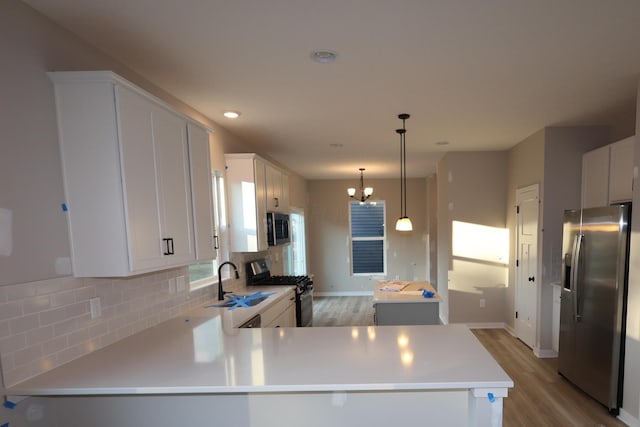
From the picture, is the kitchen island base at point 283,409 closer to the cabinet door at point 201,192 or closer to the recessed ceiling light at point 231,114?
the cabinet door at point 201,192

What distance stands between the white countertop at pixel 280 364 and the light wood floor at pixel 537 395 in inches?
59.7

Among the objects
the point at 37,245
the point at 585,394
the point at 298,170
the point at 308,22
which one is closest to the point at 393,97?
the point at 308,22

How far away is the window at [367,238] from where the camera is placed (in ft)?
24.3

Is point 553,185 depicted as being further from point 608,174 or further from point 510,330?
point 510,330

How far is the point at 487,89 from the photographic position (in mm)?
2373

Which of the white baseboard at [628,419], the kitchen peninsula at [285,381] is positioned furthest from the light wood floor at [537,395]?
the kitchen peninsula at [285,381]

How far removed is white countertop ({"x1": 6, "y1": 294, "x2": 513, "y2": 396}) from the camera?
130 cm

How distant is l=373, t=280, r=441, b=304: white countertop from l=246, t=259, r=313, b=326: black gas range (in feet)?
3.24

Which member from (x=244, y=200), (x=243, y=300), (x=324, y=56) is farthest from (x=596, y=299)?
(x=244, y=200)

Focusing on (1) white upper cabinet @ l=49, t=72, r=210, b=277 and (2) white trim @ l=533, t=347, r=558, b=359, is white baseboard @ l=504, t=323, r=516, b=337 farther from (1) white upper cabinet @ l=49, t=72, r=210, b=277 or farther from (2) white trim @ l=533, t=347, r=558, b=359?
(1) white upper cabinet @ l=49, t=72, r=210, b=277

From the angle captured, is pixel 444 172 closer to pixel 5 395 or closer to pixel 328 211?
pixel 328 211

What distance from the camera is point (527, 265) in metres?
3.96

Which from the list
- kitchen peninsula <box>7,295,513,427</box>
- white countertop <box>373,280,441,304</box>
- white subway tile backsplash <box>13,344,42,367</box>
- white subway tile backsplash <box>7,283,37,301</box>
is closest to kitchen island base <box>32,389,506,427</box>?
kitchen peninsula <box>7,295,513,427</box>

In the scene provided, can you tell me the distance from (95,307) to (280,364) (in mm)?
1108
